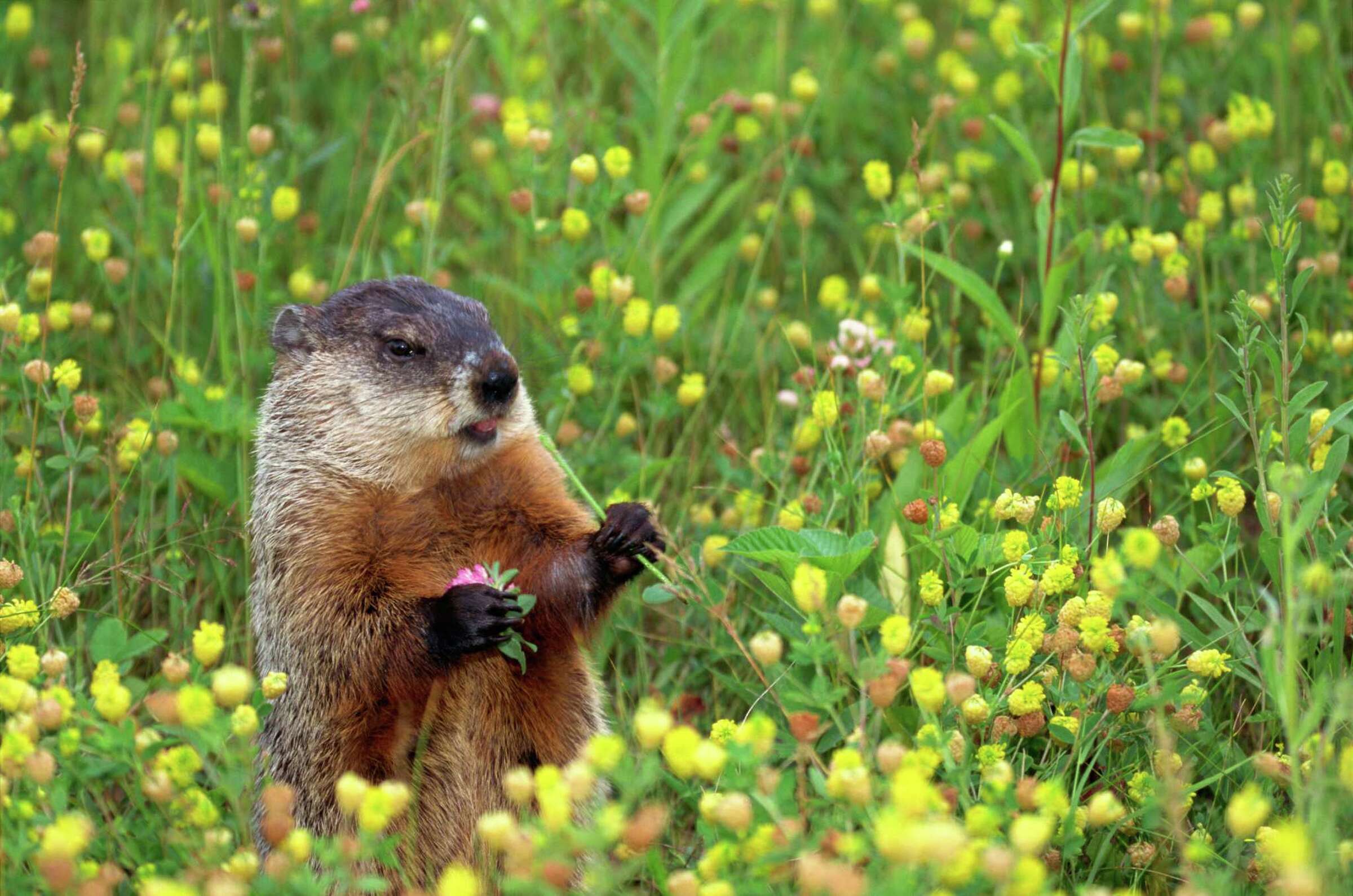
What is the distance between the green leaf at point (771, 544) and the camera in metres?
3.99

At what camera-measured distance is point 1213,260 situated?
5762 mm

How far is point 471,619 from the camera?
12.8 ft

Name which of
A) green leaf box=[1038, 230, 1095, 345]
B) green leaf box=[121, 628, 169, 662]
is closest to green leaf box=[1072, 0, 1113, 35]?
green leaf box=[1038, 230, 1095, 345]

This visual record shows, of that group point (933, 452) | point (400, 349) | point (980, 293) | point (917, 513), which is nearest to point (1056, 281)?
point (980, 293)

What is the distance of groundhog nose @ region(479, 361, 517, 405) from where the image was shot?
4.40m

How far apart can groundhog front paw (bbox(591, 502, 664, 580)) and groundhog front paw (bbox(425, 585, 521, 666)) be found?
45cm

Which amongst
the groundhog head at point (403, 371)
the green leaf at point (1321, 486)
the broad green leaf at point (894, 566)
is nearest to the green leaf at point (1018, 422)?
the broad green leaf at point (894, 566)

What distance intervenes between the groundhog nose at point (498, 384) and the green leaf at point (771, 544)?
2.90 ft

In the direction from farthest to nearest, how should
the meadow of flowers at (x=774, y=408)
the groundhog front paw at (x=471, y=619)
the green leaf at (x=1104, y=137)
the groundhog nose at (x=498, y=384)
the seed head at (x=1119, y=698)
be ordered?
the green leaf at (x=1104, y=137) < the groundhog nose at (x=498, y=384) < the groundhog front paw at (x=471, y=619) < the seed head at (x=1119, y=698) < the meadow of flowers at (x=774, y=408)

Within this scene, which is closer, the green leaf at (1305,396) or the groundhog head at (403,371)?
the green leaf at (1305,396)

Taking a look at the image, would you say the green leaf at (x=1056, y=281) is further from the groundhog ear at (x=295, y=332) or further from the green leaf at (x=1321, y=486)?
the groundhog ear at (x=295, y=332)

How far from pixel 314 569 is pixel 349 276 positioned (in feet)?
8.06

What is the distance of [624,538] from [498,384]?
2.00 feet

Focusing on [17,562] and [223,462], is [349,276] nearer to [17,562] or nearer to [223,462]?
[223,462]
